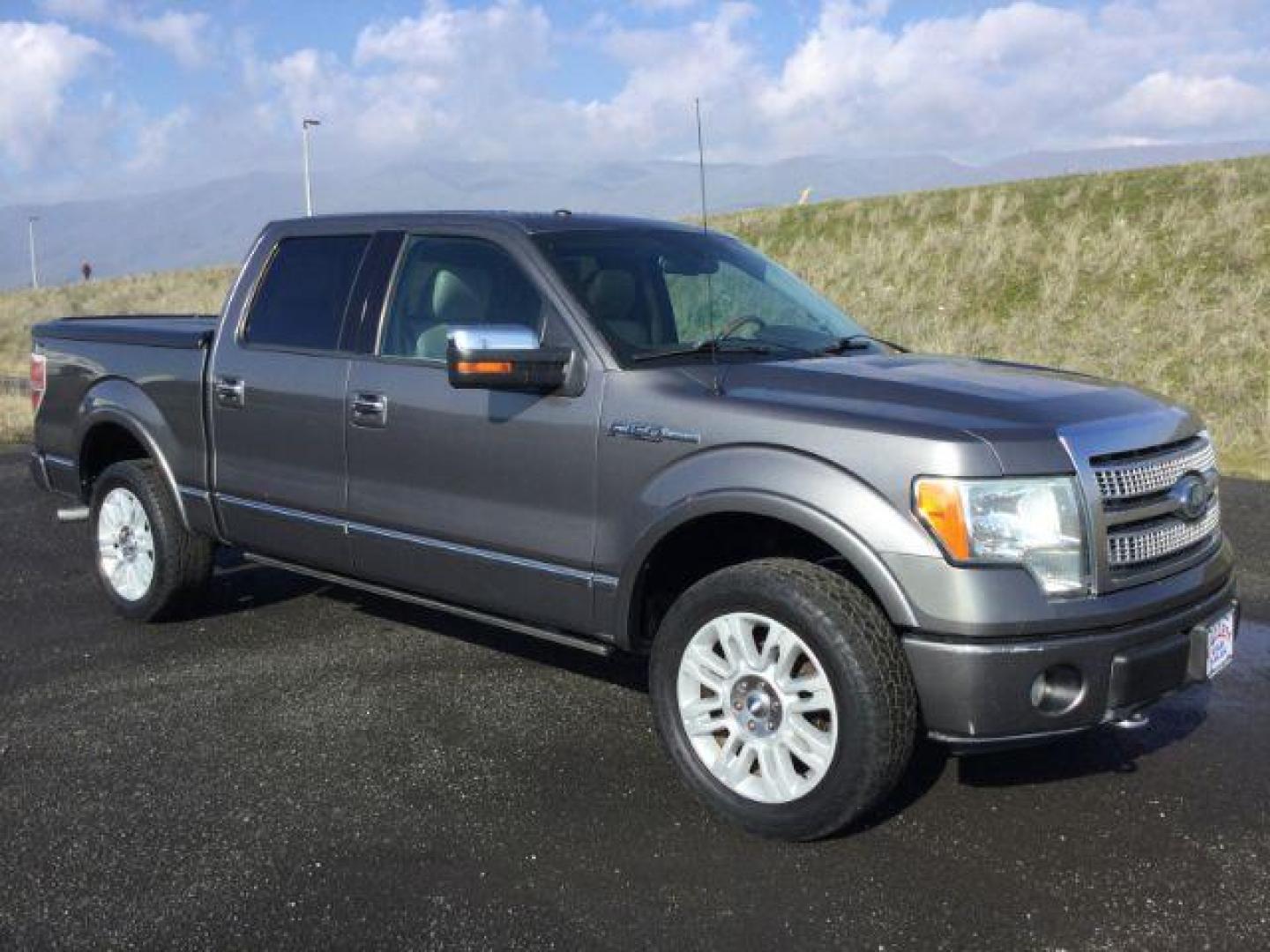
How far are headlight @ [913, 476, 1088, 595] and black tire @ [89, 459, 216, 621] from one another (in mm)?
3770

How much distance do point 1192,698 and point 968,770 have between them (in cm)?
126

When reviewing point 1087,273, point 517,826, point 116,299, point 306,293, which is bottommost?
point 517,826

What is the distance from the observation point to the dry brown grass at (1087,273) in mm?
15258

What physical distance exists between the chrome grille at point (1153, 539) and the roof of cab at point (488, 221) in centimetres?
226

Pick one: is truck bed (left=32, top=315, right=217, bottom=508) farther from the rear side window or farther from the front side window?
the front side window

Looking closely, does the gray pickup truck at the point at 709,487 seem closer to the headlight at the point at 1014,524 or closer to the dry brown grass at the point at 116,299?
the headlight at the point at 1014,524

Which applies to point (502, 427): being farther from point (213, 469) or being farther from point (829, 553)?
point (213, 469)

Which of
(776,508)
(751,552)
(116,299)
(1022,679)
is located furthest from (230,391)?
(116,299)

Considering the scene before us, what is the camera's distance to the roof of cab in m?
4.73

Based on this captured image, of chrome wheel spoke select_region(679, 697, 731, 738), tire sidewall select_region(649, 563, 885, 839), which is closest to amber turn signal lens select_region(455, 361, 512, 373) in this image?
tire sidewall select_region(649, 563, 885, 839)

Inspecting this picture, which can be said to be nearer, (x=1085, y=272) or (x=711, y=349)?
(x=711, y=349)

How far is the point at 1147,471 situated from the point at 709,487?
129cm

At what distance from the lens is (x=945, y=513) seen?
3.34 m

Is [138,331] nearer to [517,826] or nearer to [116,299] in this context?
[517,826]
